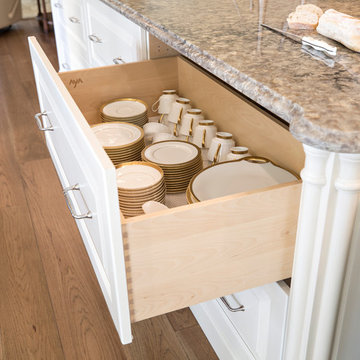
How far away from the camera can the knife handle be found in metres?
0.85

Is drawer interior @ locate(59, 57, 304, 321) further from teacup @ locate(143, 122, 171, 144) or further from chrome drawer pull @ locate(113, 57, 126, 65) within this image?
chrome drawer pull @ locate(113, 57, 126, 65)

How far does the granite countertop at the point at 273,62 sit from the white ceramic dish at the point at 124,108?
25 cm

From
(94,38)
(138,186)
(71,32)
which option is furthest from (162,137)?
(71,32)

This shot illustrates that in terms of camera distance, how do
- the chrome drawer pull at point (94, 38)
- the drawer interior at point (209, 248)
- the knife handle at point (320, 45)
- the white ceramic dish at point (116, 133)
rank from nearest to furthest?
1. the drawer interior at point (209, 248)
2. the knife handle at point (320, 45)
3. the white ceramic dish at point (116, 133)
4. the chrome drawer pull at point (94, 38)

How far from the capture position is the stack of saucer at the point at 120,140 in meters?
1.22

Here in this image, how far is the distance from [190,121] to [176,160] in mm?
193

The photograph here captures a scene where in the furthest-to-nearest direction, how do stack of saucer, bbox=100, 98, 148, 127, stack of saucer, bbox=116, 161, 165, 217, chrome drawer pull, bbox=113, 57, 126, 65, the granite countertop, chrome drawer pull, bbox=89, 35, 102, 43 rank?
chrome drawer pull, bbox=89, 35, 102, 43 → chrome drawer pull, bbox=113, 57, 126, 65 → stack of saucer, bbox=100, 98, 148, 127 → stack of saucer, bbox=116, 161, 165, 217 → the granite countertop

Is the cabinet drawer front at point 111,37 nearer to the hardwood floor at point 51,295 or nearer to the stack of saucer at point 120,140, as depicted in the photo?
the stack of saucer at point 120,140

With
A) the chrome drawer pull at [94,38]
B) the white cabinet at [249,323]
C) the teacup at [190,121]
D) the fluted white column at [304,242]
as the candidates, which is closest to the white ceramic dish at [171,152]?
the teacup at [190,121]

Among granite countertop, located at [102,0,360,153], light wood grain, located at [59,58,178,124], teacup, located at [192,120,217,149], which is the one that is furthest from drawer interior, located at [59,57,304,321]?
light wood grain, located at [59,58,178,124]

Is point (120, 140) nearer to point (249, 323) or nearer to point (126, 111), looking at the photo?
point (126, 111)

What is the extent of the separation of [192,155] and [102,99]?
391 mm

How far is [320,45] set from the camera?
86cm

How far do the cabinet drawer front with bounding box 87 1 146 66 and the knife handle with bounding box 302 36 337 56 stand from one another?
0.69m
